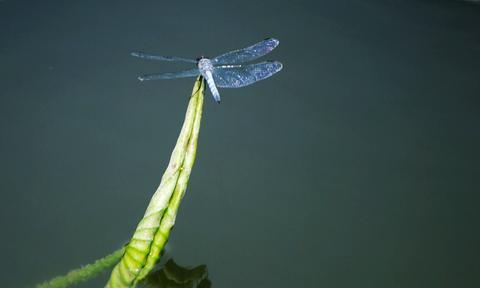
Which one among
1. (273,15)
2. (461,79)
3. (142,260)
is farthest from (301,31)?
(142,260)

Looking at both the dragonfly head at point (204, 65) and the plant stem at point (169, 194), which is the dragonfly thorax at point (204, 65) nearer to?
the dragonfly head at point (204, 65)

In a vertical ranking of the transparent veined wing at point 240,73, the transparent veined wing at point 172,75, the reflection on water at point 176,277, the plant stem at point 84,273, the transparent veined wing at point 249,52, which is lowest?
the reflection on water at point 176,277

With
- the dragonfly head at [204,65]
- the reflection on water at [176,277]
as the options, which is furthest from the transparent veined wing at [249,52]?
the reflection on water at [176,277]

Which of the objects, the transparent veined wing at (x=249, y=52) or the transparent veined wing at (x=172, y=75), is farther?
the transparent veined wing at (x=249, y=52)

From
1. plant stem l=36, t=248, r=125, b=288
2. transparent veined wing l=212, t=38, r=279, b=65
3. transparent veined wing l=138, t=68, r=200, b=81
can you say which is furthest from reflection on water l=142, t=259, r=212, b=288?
transparent veined wing l=212, t=38, r=279, b=65

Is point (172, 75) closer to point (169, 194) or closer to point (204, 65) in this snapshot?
point (204, 65)

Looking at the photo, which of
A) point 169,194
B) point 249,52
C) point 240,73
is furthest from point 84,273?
point 249,52
